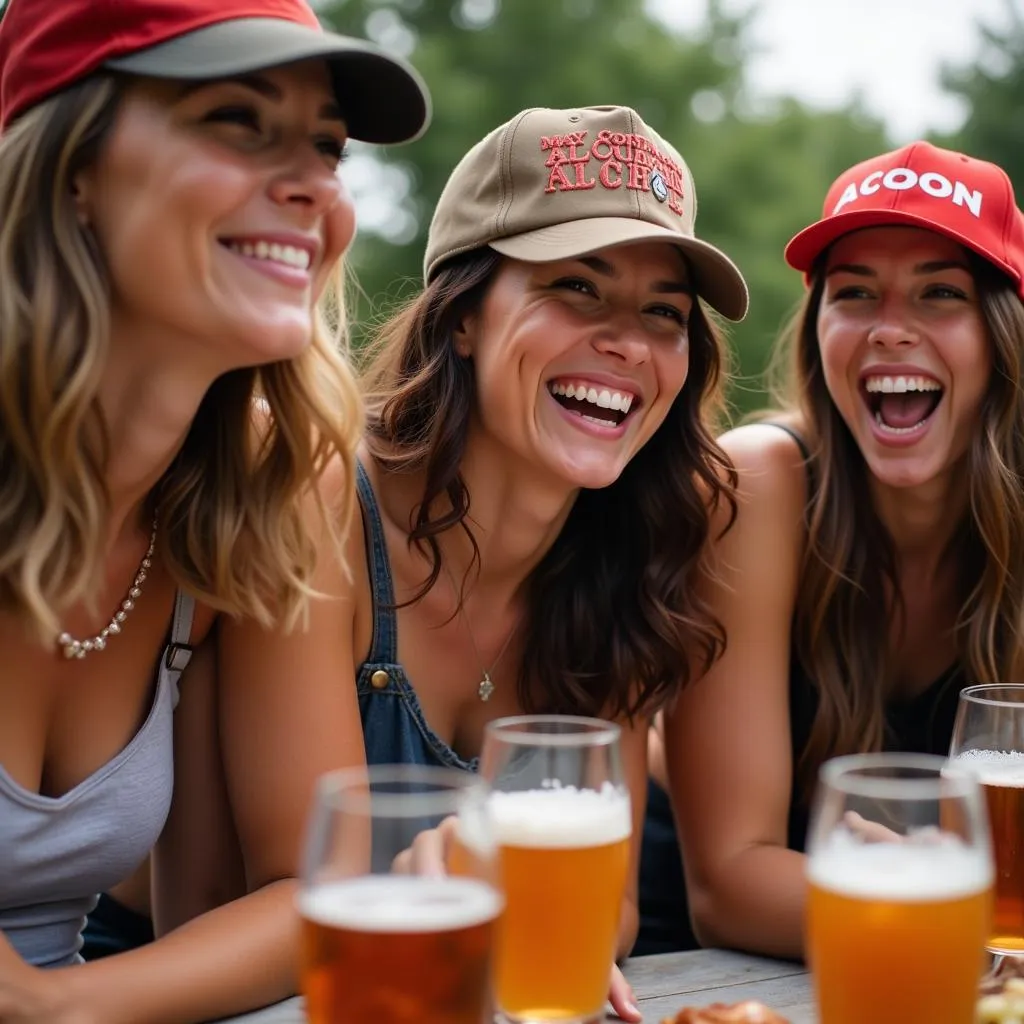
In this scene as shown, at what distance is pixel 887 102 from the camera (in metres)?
21.6

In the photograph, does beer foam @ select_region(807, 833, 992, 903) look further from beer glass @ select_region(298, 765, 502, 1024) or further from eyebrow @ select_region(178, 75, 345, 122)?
eyebrow @ select_region(178, 75, 345, 122)

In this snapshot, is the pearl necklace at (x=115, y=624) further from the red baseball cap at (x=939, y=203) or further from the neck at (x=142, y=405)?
the red baseball cap at (x=939, y=203)

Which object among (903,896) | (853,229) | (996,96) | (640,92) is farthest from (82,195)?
(996,96)

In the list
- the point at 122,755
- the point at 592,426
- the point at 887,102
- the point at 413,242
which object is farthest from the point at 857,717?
the point at 887,102

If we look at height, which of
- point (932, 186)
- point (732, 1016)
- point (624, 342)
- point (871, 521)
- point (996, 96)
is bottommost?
point (732, 1016)

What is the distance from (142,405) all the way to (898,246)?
161 centimetres

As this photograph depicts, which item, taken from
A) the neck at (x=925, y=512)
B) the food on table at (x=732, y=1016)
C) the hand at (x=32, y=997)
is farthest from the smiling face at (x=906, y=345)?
the hand at (x=32, y=997)

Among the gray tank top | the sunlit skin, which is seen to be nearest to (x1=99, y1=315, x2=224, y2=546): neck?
the sunlit skin

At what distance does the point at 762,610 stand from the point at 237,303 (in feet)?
4.70

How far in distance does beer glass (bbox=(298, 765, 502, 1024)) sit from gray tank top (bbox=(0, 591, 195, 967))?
0.96 metres

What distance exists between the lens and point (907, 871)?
1.31m

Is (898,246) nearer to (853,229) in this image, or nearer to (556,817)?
(853,229)

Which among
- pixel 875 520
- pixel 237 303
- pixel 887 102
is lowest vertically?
pixel 875 520

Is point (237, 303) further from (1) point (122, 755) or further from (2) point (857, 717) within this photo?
(2) point (857, 717)
